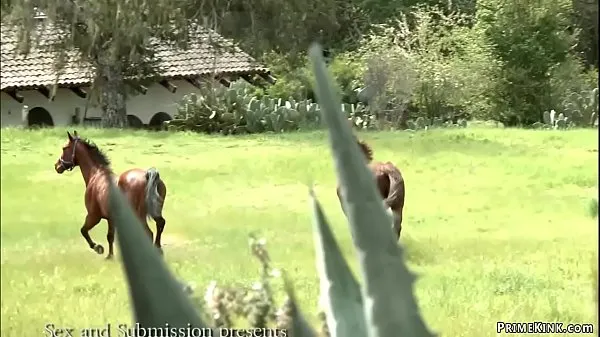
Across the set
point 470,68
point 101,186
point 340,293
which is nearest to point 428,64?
point 470,68

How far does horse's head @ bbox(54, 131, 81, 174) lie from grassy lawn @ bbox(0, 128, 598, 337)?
0.05ft

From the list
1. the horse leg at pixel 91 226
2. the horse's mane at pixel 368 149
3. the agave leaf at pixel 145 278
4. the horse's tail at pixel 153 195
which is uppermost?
the agave leaf at pixel 145 278

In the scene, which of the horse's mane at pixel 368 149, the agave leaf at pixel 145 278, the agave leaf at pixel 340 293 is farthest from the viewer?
the horse's mane at pixel 368 149

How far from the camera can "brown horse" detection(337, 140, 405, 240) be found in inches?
47.6

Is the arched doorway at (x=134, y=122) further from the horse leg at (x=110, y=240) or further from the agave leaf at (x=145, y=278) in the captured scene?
the agave leaf at (x=145, y=278)

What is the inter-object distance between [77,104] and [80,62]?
0.07 m

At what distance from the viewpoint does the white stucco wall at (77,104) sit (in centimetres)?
123

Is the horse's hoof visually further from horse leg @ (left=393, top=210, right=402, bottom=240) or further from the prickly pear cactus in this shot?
the prickly pear cactus

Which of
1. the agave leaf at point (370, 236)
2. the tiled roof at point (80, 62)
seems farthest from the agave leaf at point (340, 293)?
the tiled roof at point (80, 62)

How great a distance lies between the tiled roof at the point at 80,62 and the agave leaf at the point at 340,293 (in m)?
0.73

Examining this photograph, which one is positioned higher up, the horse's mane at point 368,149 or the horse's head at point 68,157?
the horse's mane at point 368,149

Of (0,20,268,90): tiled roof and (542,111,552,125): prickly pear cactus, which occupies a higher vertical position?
(0,20,268,90): tiled roof

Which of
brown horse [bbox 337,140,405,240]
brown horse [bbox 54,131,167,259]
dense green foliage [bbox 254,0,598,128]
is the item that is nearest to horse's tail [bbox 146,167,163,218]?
brown horse [bbox 54,131,167,259]

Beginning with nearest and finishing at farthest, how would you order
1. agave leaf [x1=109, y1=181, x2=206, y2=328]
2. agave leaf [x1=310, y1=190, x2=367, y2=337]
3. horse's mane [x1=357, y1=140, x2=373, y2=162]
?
agave leaf [x1=109, y1=181, x2=206, y2=328] < agave leaf [x1=310, y1=190, x2=367, y2=337] < horse's mane [x1=357, y1=140, x2=373, y2=162]
